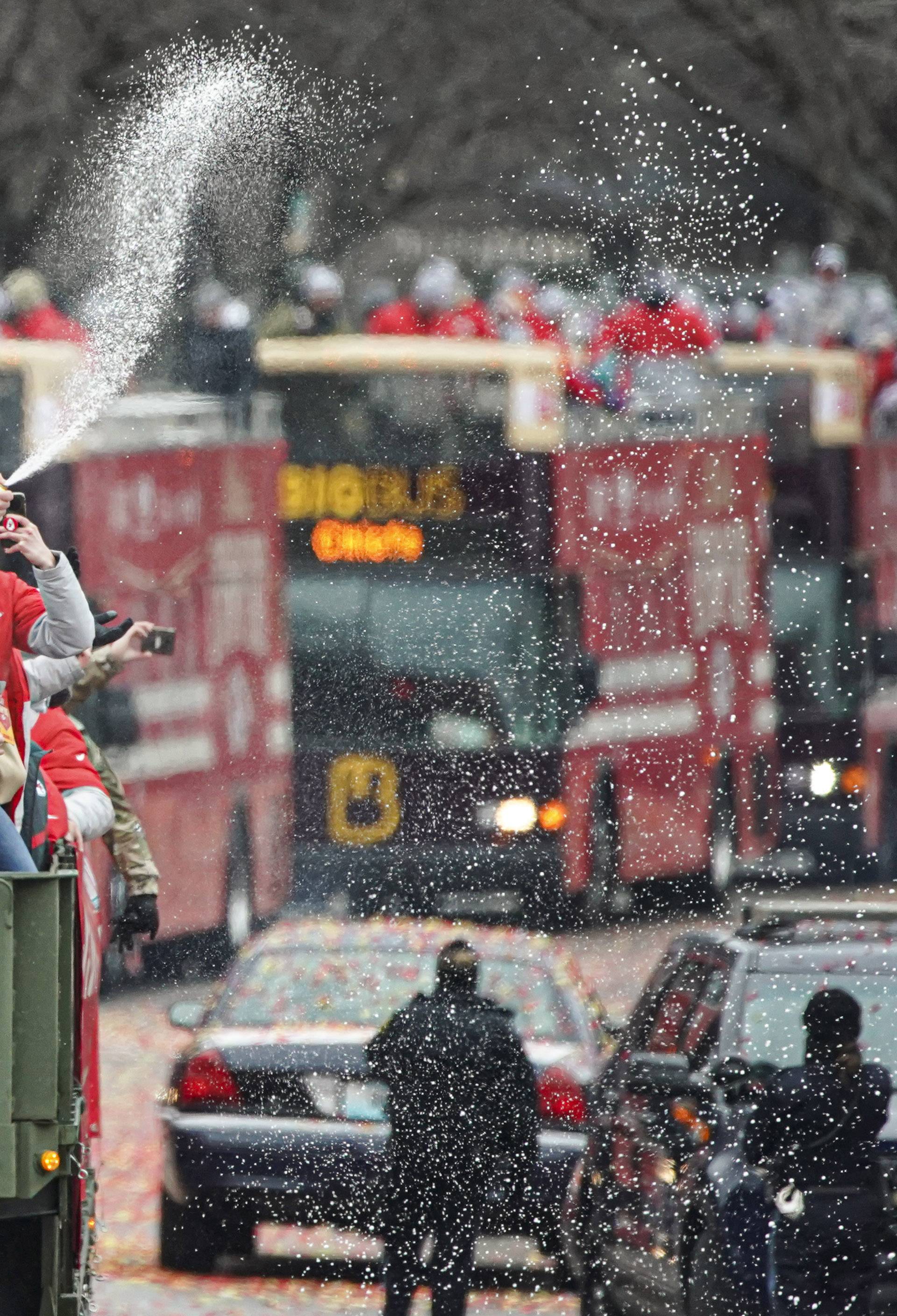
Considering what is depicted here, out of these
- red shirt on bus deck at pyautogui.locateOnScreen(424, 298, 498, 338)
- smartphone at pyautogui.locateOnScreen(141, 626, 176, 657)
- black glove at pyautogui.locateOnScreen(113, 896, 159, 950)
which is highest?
red shirt on bus deck at pyautogui.locateOnScreen(424, 298, 498, 338)

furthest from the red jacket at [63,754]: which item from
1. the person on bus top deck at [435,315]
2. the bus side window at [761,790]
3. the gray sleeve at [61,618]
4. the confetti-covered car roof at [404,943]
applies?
the bus side window at [761,790]

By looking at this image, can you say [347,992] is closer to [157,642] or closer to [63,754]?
[157,642]

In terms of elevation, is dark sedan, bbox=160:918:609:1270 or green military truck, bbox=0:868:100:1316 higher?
green military truck, bbox=0:868:100:1316

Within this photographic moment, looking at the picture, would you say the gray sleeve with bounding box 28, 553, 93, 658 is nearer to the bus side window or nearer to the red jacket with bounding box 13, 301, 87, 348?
the red jacket with bounding box 13, 301, 87, 348

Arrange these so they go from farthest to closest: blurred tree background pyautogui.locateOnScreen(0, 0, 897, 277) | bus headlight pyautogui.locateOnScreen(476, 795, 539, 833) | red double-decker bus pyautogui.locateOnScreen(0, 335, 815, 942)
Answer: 1. blurred tree background pyautogui.locateOnScreen(0, 0, 897, 277)
2. bus headlight pyautogui.locateOnScreen(476, 795, 539, 833)
3. red double-decker bus pyautogui.locateOnScreen(0, 335, 815, 942)

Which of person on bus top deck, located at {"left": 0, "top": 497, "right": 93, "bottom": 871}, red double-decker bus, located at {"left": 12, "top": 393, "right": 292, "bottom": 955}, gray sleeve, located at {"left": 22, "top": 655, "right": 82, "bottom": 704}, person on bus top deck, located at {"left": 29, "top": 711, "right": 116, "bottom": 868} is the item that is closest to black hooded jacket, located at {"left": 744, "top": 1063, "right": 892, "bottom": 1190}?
person on bus top deck, located at {"left": 29, "top": 711, "right": 116, "bottom": 868}

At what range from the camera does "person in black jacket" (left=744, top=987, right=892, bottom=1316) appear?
7.86 metres

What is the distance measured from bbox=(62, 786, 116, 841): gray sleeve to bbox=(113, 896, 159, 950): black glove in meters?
0.49

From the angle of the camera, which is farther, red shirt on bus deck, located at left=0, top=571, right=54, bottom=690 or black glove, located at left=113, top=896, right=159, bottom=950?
black glove, located at left=113, top=896, right=159, bottom=950

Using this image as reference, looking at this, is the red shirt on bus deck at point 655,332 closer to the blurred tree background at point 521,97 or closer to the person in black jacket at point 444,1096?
the blurred tree background at point 521,97

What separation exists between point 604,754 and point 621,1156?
940 centimetres

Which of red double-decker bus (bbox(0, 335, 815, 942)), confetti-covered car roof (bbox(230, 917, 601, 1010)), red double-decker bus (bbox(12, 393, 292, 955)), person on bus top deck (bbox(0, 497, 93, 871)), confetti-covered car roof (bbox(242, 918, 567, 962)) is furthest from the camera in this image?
red double-decker bus (bbox(0, 335, 815, 942))

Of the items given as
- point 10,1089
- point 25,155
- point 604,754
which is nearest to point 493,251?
point 25,155

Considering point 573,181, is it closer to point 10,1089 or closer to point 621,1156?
point 621,1156
